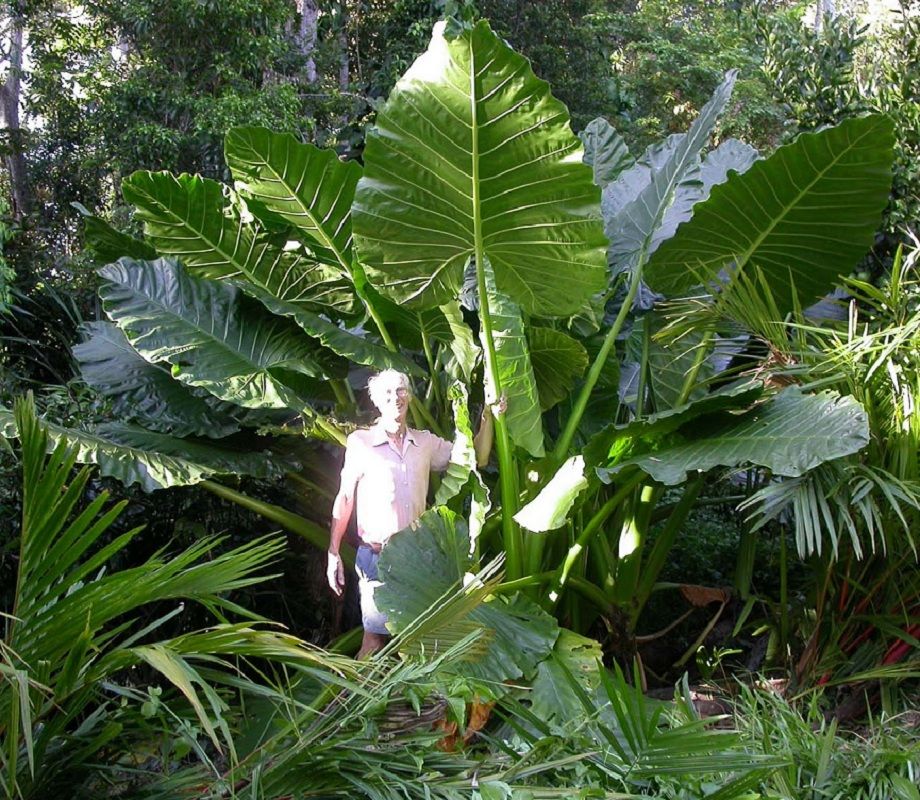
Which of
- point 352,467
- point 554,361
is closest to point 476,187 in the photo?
point 554,361

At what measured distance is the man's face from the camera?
175 inches

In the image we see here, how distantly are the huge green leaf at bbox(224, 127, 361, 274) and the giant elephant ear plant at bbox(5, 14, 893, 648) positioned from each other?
1 centimetres

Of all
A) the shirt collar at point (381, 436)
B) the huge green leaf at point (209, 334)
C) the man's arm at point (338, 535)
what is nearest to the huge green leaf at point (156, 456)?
the huge green leaf at point (209, 334)

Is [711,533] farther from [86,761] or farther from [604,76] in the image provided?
[604,76]

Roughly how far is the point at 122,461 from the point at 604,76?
27.5ft

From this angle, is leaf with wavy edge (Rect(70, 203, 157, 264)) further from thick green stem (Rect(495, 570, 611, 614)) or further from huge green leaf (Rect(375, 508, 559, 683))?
thick green stem (Rect(495, 570, 611, 614))

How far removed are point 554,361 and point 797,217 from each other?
124 cm

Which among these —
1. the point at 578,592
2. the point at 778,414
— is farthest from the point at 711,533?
the point at 778,414

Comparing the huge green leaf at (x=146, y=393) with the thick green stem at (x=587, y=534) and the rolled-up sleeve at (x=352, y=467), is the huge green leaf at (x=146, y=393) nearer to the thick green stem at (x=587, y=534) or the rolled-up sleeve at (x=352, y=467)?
the rolled-up sleeve at (x=352, y=467)

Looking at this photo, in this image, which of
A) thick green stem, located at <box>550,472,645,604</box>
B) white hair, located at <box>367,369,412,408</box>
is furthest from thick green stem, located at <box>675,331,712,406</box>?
white hair, located at <box>367,369,412,408</box>

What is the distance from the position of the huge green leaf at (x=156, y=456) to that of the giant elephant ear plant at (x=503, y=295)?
2 cm

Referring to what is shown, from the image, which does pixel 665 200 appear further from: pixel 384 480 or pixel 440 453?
pixel 384 480

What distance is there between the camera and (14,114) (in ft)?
34.3

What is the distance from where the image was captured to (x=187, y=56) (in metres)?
8.23
